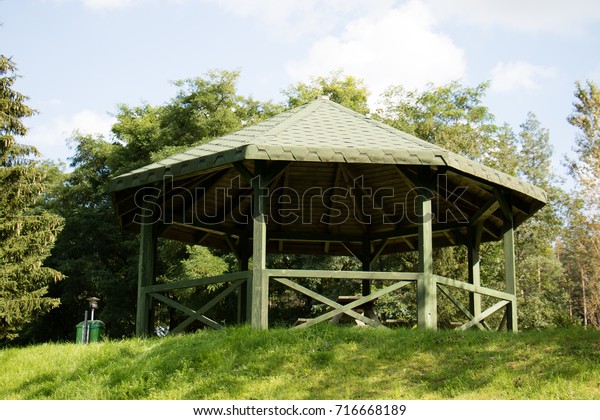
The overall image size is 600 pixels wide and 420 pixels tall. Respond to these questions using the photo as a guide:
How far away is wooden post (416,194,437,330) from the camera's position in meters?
10.2

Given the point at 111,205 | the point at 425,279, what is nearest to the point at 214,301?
the point at 425,279

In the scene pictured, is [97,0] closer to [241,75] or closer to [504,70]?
[241,75]

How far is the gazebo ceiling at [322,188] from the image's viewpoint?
10242 millimetres

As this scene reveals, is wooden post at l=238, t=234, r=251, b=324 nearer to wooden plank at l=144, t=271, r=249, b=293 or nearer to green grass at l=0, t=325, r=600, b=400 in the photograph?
wooden plank at l=144, t=271, r=249, b=293

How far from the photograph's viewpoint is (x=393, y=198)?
48.5 feet

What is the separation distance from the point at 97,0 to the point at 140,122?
23.1 m

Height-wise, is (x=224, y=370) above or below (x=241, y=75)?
below

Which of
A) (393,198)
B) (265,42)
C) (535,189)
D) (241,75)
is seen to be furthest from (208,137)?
(535,189)

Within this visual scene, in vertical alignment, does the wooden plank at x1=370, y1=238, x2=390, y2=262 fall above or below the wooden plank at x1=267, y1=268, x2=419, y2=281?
above

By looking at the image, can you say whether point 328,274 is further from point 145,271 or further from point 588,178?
point 588,178

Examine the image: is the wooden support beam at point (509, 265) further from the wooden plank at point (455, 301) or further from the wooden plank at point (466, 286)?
the wooden plank at point (455, 301)

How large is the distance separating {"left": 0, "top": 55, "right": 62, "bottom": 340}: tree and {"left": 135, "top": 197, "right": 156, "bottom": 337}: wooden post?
33.5 feet

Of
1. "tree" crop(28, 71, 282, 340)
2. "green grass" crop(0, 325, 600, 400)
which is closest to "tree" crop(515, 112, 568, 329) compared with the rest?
"tree" crop(28, 71, 282, 340)
